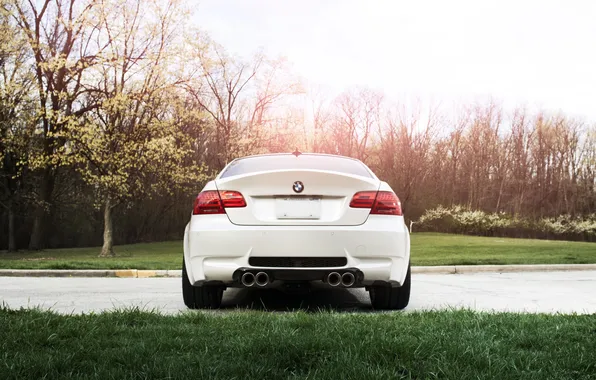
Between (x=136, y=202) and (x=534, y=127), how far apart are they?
29.3 metres

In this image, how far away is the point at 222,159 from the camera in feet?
105

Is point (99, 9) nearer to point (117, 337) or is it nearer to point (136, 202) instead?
point (136, 202)

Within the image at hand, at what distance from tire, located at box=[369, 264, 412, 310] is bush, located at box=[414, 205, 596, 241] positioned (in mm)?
34159

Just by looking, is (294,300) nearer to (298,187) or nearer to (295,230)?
(295,230)

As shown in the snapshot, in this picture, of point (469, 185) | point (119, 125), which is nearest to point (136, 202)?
point (119, 125)

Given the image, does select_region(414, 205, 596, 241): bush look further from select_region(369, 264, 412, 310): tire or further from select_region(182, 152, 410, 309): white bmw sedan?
select_region(182, 152, 410, 309): white bmw sedan

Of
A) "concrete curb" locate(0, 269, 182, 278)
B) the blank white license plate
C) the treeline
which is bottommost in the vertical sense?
"concrete curb" locate(0, 269, 182, 278)

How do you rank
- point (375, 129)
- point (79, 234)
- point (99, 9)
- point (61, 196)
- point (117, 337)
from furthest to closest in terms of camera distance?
point (375, 129) → point (79, 234) → point (61, 196) → point (99, 9) → point (117, 337)

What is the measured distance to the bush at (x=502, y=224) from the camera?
1475 inches

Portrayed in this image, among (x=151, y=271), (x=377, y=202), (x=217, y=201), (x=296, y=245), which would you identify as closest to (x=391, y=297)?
(x=377, y=202)

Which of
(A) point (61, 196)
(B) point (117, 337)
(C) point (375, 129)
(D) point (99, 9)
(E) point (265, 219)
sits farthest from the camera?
(C) point (375, 129)

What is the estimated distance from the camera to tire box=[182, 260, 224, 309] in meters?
6.01

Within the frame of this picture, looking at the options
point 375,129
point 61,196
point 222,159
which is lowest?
point 61,196

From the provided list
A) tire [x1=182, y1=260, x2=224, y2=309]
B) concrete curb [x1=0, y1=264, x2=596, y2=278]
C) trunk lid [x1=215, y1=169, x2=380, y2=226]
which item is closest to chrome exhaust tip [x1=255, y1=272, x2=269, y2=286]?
trunk lid [x1=215, y1=169, x2=380, y2=226]
